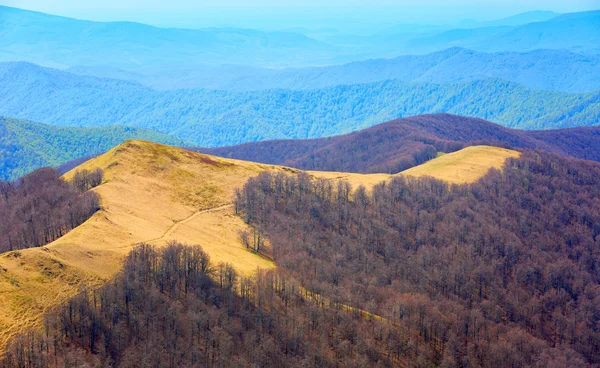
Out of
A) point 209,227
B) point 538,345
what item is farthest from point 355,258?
point 538,345

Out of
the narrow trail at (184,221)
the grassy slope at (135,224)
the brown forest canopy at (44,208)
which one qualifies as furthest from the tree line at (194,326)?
the brown forest canopy at (44,208)

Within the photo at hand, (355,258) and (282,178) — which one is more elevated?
(282,178)

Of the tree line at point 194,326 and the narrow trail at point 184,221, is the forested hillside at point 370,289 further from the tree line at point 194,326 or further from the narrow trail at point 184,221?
the narrow trail at point 184,221

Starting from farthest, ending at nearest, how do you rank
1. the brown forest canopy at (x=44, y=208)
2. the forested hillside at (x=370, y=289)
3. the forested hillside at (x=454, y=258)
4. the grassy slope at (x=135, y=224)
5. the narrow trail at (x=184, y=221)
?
1. the brown forest canopy at (x=44, y=208)
2. the narrow trail at (x=184, y=221)
3. the forested hillside at (x=454, y=258)
4. the grassy slope at (x=135, y=224)
5. the forested hillside at (x=370, y=289)

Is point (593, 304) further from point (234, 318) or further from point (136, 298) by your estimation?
point (136, 298)

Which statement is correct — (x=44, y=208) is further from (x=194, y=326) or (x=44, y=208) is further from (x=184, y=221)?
(x=194, y=326)

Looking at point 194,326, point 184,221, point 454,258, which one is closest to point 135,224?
point 184,221
